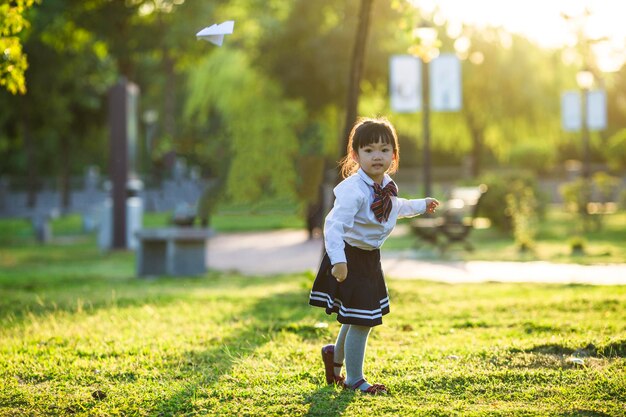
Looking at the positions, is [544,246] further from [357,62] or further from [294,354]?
[294,354]

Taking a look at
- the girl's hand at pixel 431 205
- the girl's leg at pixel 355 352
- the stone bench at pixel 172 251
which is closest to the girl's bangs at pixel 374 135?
the girl's hand at pixel 431 205

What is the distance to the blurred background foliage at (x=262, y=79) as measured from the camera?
19.9m

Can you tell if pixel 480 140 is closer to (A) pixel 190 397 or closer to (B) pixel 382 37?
(B) pixel 382 37

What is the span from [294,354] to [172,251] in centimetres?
734

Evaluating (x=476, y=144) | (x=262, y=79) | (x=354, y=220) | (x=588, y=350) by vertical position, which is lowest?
(x=588, y=350)

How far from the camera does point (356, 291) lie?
4797 mm

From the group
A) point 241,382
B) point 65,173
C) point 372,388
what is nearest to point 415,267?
point 241,382

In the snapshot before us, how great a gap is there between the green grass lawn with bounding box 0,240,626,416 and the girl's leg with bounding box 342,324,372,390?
15 centimetres

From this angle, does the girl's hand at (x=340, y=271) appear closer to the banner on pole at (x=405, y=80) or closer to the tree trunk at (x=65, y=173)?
the banner on pole at (x=405, y=80)

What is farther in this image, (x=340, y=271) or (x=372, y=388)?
(x=372, y=388)

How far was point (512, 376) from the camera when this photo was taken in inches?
199

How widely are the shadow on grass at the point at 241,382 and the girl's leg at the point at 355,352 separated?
0.43 ft

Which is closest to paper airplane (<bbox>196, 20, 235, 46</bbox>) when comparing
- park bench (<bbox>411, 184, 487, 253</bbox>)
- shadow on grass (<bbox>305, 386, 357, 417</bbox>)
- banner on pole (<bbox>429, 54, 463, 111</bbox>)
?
shadow on grass (<bbox>305, 386, 357, 417</bbox>)

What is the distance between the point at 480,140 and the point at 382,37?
12.8m
